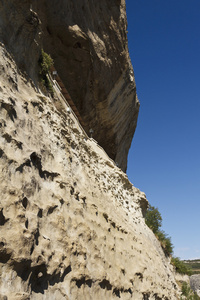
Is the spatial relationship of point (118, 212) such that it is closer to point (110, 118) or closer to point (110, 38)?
point (110, 118)

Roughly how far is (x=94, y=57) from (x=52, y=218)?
12651 millimetres

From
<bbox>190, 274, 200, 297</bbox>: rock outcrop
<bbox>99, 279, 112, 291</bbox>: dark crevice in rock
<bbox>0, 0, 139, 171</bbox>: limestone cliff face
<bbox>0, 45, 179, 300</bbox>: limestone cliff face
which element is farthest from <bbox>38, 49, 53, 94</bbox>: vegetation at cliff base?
<bbox>190, 274, 200, 297</bbox>: rock outcrop

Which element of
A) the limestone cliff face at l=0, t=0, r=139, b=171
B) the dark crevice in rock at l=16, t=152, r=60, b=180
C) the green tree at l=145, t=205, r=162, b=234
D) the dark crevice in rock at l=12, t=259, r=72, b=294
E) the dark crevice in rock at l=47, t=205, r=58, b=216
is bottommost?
the dark crevice in rock at l=12, t=259, r=72, b=294

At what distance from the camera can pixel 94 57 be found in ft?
51.4

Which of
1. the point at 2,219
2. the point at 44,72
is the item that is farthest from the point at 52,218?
the point at 44,72

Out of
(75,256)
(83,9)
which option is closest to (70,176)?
(75,256)

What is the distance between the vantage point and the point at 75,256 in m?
5.35

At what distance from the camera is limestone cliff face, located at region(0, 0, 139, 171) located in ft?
46.3

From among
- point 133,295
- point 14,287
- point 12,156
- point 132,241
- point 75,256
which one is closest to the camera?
point 14,287

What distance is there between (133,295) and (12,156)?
559 centimetres

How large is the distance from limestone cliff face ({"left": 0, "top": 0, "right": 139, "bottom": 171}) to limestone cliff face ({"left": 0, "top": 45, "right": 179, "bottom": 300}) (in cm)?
680

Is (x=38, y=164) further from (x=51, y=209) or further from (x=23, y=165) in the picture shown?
(x=51, y=209)

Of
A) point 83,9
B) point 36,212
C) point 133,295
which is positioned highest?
point 83,9

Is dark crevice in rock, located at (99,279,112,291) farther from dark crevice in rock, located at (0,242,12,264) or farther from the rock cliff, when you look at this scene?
dark crevice in rock, located at (0,242,12,264)
